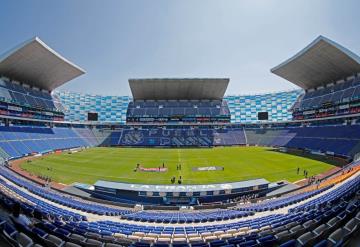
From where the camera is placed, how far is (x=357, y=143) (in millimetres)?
43406

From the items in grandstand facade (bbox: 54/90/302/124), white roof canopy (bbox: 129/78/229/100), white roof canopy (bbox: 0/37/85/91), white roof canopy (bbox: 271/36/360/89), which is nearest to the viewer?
white roof canopy (bbox: 271/36/360/89)

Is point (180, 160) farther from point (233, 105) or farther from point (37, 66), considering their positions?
point (233, 105)

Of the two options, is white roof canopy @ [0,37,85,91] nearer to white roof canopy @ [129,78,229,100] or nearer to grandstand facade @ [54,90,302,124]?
white roof canopy @ [129,78,229,100]

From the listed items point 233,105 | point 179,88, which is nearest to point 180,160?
point 179,88

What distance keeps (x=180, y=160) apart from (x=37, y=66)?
45713 mm

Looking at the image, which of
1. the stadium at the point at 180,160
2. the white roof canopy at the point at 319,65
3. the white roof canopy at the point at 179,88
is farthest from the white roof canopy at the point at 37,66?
the white roof canopy at the point at 319,65

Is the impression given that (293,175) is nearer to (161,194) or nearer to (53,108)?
(161,194)

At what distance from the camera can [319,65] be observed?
55781 millimetres

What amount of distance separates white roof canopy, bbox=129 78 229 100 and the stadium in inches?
28.0

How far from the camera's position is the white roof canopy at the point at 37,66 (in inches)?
1905

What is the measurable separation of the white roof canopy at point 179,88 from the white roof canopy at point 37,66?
20.7 m

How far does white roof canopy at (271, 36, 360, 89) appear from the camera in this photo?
47.5 meters

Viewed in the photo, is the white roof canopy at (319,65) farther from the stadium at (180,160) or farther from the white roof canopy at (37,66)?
the white roof canopy at (37,66)

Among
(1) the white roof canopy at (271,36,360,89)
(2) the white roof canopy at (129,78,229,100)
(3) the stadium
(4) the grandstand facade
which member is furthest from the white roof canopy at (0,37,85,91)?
(1) the white roof canopy at (271,36,360,89)
